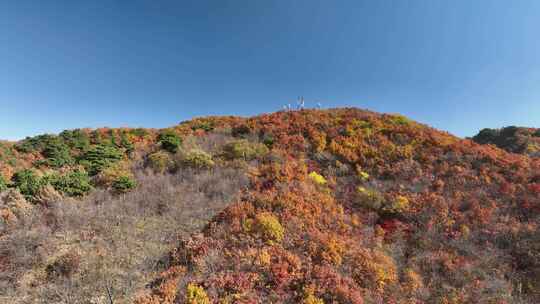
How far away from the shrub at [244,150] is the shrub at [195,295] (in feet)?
29.2

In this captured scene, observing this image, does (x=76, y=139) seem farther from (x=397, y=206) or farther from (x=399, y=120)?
(x=399, y=120)

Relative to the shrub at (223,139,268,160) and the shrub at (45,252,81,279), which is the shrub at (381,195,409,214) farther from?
the shrub at (45,252,81,279)

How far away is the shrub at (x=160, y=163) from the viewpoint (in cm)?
1277

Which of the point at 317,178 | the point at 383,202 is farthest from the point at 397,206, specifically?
the point at 317,178

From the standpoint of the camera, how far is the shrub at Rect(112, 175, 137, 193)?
10.2 m

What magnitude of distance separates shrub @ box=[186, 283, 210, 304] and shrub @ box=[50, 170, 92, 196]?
7214 mm

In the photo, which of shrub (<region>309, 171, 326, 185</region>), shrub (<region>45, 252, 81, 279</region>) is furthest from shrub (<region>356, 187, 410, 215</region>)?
shrub (<region>45, 252, 81, 279</region>)

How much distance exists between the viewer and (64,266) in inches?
241

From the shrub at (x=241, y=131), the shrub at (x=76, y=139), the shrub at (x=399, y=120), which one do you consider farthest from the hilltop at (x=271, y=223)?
the shrub at (x=399, y=120)

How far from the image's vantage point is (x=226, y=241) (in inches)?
286

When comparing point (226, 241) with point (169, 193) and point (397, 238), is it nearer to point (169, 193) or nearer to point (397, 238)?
point (169, 193)

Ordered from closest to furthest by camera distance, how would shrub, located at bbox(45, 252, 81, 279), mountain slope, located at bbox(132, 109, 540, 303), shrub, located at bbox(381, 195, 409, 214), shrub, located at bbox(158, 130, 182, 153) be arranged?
1. shrub, located at bbox(45, 252, 81, 279)
2. mountain slope, located at bbox(132, 109, 540, 303)
3. shrub, located at bbox(381, 195, 409, 214)
4. shrub, located at bbox(158, 130, 182, 153)

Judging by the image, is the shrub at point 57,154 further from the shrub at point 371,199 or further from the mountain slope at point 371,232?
the shrub at point 371,199

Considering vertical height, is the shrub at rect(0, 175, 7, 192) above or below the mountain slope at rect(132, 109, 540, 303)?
above
